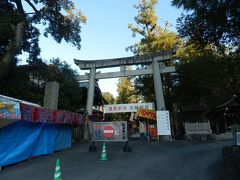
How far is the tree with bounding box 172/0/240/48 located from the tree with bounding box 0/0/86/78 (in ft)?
30.7

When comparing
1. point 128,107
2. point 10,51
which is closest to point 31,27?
point 10,51

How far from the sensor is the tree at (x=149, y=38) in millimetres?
27062

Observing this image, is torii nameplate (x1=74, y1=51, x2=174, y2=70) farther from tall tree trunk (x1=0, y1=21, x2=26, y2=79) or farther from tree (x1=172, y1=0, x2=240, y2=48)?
tree (x1=172, y1=0, x2=240, y2=48)

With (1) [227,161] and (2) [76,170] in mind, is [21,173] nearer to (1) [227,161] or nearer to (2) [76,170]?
(2) [76,170]

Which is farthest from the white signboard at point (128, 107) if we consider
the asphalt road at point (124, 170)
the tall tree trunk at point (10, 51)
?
the asphalt road at point (124, 170)

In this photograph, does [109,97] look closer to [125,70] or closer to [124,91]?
[124,91]

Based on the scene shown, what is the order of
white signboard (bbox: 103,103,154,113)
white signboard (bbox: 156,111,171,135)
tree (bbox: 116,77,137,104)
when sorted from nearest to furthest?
white signboard (bbox: 156,111,171,135) → white signboard (bbox: 103,103,154,113) → tree (bbox: 116,77,137,104)

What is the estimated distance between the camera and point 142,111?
19.5 meters

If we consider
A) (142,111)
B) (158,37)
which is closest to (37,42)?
(142,111)

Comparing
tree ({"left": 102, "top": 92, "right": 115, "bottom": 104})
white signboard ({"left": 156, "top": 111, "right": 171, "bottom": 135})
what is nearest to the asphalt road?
white signboard ({"left": 156, "top": 111, "right": 171, "bottom": 135})

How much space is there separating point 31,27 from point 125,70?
335 inches

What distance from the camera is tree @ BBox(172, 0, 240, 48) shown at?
702 centimetres

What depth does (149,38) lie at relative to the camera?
1085 inches

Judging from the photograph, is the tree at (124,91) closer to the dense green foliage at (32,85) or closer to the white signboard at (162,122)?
the dense green foliage at (32,85)
